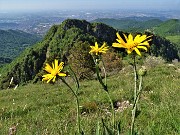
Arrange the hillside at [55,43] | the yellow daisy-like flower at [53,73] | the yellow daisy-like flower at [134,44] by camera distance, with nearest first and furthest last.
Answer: the yellow daisy-like flower at [134,44]
the yellow daisy-like flower at [53,73]
the hillside at [55,43]

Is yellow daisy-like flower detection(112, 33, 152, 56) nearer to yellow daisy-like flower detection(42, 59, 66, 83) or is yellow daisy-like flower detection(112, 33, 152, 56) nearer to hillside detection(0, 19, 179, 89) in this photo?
yellow daisy-like flower detection(42, 59, 66, 83)

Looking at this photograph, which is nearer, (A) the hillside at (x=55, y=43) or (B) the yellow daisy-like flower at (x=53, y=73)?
(B) the yellow daisy-like flower at (x=53, y=73)

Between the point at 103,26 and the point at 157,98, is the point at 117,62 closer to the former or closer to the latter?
the point at 157,98

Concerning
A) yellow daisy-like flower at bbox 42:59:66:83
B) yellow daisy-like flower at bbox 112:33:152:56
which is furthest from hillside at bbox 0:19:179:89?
yellow daisy-like flower at bbox 112:33:152:56

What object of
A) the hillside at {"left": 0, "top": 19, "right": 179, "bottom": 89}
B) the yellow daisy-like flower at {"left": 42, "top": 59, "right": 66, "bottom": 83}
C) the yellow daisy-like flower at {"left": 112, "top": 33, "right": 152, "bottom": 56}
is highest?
the yellow daisy-like flower at {"left": 112, "top": 33, "right": 152, "bottom": 56}

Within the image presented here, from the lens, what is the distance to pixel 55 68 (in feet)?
7.79

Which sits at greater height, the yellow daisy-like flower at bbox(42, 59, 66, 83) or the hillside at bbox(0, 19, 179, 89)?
the yellow daisy-like flower at bbox(42, 59, 66, 83)

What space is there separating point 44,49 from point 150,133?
117 metres

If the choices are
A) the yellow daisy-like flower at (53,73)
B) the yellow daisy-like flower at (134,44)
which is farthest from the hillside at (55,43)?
the yellow daisy-like flower at (134,44)

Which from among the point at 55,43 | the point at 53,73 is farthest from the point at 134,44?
the point at 55,43

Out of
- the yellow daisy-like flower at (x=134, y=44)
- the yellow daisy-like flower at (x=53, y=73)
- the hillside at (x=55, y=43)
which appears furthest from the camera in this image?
the hillside at (x=55, y=43)

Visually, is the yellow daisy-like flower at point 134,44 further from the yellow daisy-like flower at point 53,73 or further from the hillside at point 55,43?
the hillside at point 55,43

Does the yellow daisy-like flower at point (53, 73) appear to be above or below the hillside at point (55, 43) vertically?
above

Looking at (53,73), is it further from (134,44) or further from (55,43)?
(55,43)
